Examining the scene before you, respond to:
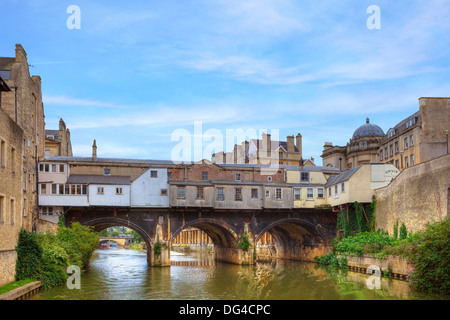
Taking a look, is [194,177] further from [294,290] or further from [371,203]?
[294,290]

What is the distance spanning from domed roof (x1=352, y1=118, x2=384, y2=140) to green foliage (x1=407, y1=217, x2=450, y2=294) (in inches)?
2101

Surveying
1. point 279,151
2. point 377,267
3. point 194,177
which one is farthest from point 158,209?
point 279,151

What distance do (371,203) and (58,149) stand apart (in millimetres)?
40527

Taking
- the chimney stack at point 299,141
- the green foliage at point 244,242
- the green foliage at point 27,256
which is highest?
the chimney stack at point 299,141

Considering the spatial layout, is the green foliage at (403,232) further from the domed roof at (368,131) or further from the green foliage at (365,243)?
the domed roof at (368,131)

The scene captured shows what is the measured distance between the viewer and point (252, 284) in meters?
37.2

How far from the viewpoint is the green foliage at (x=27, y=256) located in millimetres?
28625

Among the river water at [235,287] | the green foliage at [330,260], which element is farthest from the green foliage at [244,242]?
the green foliage at [330,260]

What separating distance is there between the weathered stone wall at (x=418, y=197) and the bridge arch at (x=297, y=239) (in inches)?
430

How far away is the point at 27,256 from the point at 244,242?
1123 inches

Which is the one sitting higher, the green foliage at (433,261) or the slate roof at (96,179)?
the slate roof at (96,179)

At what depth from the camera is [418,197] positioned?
131 ft

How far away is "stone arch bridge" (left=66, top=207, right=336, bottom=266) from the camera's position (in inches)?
2034
